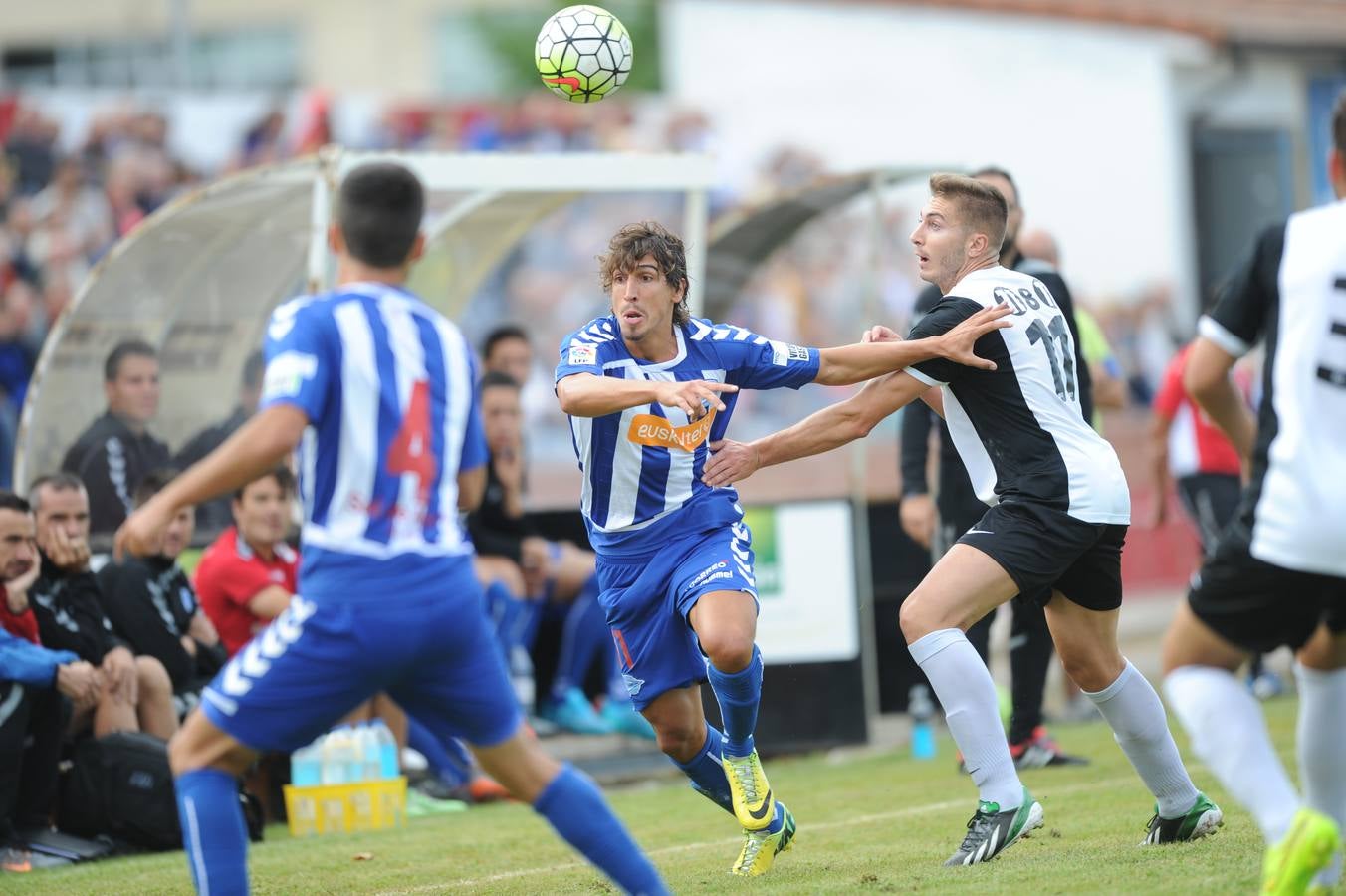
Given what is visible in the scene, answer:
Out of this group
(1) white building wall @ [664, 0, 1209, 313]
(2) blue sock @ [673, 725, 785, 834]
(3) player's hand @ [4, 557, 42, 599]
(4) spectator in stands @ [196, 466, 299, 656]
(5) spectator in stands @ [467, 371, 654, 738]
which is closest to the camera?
(2) blue sock @ [673, 725, 785, 834]

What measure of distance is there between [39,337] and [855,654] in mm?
8246

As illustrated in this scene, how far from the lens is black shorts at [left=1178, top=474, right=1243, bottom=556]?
1244 cm

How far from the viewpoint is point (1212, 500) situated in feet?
41.1

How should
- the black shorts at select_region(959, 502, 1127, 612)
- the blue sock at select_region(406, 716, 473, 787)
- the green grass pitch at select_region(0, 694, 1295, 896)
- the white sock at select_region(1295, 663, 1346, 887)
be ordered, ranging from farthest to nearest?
1. the blue sock at select_region(406, 716, 473, 787)
2. the black shorts at select_region(959, 502, 1127, 612)
3. the green grass pitch at select_region(0, 694, 1295, 896)
4. the white sock at select_region(1295, 663, 1346, 887)

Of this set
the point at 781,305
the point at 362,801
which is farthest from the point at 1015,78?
the point at 362,801

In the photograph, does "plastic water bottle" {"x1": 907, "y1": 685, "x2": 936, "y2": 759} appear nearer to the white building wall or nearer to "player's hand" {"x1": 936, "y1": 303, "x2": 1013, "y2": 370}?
"player's hand" {"x1": 936, "y1": 303, "x2": 1013, "y2": 370}

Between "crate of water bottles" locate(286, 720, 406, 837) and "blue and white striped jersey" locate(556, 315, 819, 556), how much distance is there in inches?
107

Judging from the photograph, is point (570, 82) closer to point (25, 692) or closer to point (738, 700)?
point (738, 700)

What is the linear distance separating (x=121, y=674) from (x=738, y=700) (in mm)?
3325

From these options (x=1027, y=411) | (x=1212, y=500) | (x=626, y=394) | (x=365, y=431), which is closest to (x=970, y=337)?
(x=1027, y=411)

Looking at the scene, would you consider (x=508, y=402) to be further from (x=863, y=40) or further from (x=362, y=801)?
(x=863, y=40)

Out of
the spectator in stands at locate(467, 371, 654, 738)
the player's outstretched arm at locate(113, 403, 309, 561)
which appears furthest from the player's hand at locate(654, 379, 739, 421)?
the spectator in stands at locate(467, 371, 654, 738)

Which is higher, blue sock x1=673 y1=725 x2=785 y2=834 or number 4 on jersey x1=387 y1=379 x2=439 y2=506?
number 4 on jersey x1=387 y1=379 x2=439 y2=506

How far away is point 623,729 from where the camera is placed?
37.1 ft
